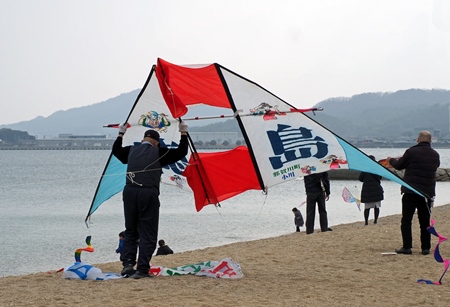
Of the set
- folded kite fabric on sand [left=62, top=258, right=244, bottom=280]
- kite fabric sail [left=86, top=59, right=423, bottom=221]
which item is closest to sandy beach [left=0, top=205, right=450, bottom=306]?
folded kite fabric on sand [left=62, top=258, right=244, bottom=280]

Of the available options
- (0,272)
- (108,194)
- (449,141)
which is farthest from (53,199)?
(449,141)

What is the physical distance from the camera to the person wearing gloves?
8062mm

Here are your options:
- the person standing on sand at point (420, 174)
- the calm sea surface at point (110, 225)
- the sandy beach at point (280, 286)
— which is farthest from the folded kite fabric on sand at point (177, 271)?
the calm sea surface at point (110, 225)

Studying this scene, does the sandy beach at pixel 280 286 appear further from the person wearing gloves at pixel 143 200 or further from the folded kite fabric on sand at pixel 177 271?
the person wearing gloves at pixel 143 200

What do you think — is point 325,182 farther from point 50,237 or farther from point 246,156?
point 50,237

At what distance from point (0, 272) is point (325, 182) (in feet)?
26.0

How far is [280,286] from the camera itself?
791 cm

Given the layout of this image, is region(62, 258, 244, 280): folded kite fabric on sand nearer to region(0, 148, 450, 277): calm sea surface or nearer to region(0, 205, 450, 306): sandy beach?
region(0, 205, 450, 306): sandy beach

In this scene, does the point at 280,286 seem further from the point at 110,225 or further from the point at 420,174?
the point at 110,225

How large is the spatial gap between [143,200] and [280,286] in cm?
171

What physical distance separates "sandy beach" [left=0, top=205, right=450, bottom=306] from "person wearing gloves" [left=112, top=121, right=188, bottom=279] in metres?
0.31

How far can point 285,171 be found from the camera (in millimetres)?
9141

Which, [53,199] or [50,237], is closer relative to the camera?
[50,237]

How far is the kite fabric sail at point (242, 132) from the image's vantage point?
8930 mm
